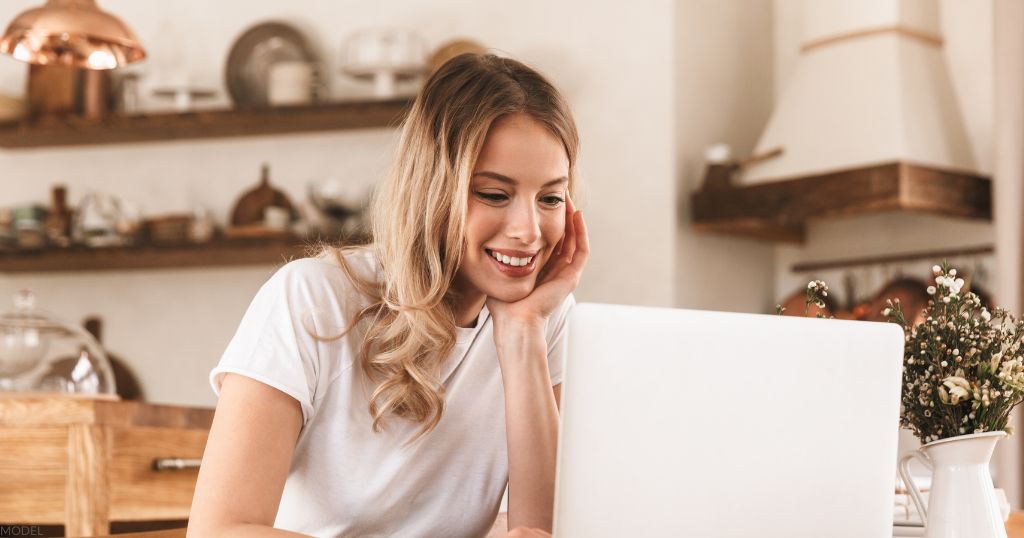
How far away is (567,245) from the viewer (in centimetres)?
175

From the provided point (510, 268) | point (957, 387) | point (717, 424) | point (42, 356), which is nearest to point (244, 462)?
point (510, 268)

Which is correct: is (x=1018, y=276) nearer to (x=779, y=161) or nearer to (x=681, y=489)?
(x=779, y=161)

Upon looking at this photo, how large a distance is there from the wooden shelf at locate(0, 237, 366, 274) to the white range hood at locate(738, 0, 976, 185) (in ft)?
4.68

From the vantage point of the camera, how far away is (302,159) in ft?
13.3

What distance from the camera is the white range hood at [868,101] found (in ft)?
11.4

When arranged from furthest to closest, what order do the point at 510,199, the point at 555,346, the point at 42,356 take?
the point at 42,356
the point at 555,346
the point at 510,199

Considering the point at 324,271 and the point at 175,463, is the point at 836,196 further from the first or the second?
the point at 324,271

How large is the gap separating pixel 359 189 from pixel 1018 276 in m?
2.05

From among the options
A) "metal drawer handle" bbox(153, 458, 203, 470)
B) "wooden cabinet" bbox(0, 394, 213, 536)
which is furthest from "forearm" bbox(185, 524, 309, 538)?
"metal drawer handle" bbox(153, 458, 203, 470)

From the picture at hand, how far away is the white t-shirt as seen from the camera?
4.86ft

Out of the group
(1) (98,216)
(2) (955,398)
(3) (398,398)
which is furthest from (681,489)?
(1) (98,216)

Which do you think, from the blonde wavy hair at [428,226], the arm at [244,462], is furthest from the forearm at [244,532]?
the blonde wavy hair at [428,226]

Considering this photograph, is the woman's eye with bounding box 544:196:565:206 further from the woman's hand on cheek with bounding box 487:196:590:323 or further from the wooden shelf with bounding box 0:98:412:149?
the wooden shelf with bounding box 0:98:412:149

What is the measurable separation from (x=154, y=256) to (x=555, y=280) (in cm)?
255
